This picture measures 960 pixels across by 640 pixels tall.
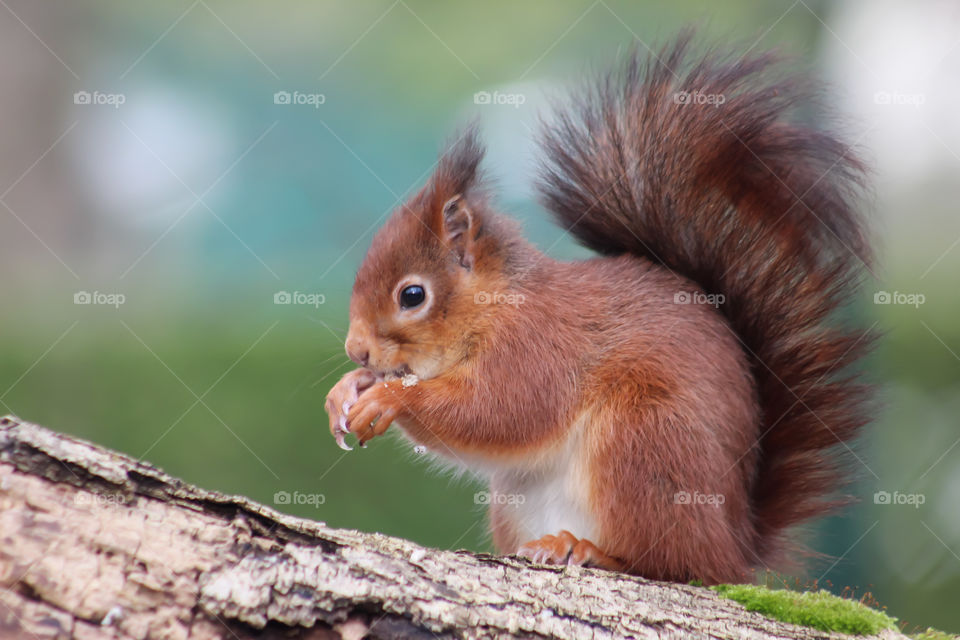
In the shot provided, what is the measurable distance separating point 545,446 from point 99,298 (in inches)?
82.0

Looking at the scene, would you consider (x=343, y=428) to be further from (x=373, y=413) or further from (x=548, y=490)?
(x=548, y=490)

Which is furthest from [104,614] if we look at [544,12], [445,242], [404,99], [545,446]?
[544,12]

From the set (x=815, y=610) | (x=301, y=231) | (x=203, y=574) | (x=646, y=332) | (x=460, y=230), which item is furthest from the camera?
(x=301, y=231)

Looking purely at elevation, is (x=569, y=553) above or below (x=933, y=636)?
above

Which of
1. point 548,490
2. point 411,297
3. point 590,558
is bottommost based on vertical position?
point 590,558

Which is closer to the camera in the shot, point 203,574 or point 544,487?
point 203,574

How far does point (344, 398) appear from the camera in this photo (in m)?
1.54

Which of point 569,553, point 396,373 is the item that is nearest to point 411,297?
point 396,373

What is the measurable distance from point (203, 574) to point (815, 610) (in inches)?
37.8

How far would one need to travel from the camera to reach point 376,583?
3.08 ft

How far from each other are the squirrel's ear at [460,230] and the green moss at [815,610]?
822 mm

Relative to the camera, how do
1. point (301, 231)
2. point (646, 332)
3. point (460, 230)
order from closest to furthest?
point (646, 332) < point (460, 230) < point (301, 231)

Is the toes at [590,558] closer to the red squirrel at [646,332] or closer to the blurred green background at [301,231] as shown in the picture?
the red squirrel at [646,332]

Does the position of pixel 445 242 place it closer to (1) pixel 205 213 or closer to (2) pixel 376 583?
(2) pixel 376 583
